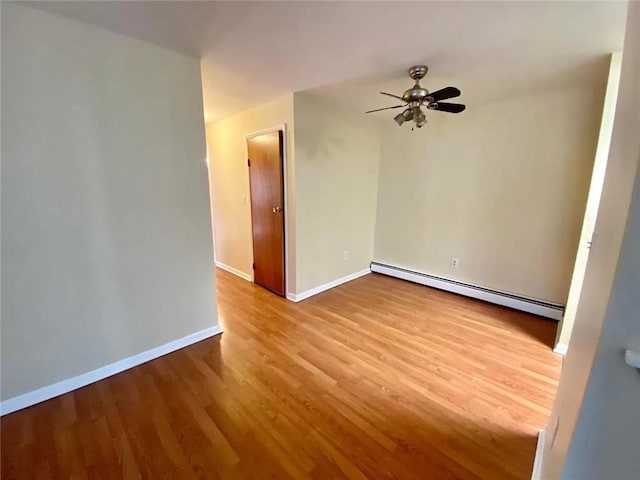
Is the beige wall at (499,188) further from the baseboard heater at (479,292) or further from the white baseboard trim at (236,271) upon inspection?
the white baseboard trim at (236,271)

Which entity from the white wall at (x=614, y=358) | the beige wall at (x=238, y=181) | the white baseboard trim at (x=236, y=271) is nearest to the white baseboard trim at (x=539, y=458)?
the white wall at (x=614, y=358)

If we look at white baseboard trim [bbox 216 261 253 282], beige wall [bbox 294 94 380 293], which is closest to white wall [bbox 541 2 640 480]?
beige wall [bbox 294 94 380 293]

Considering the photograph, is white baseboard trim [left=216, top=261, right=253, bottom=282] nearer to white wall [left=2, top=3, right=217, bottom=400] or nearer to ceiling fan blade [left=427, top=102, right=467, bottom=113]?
white wall [left=2, top=3, right=217, bottom=400]

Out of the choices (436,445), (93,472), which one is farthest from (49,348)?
(436,445)

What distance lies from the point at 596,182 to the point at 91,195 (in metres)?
3.34

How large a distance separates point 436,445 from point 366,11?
2.24 meters

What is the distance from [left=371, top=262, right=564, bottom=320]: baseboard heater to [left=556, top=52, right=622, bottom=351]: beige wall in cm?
61

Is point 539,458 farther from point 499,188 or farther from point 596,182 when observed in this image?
point 499,188

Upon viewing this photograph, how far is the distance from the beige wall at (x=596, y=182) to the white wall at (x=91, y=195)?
278cm

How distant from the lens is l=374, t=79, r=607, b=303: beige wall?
2586 millimetres

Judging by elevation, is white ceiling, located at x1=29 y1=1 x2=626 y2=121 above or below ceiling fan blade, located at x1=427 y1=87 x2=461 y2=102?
above

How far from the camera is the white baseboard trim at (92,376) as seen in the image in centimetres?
165

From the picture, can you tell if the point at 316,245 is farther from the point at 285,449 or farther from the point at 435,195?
the point at 285,449

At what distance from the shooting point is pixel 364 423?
1578 mm
